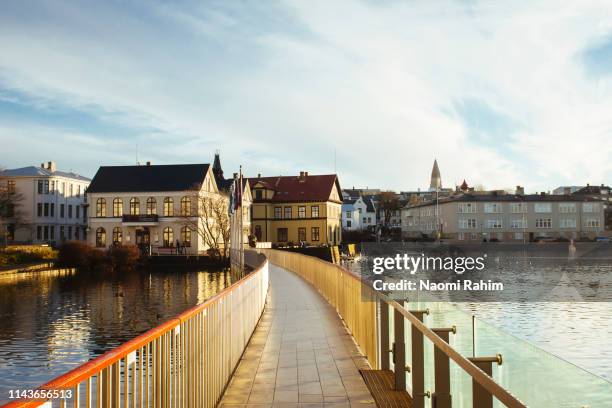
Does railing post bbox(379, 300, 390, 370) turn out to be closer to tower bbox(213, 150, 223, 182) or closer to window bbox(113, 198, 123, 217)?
window bbox(113, 198, 123, 217)

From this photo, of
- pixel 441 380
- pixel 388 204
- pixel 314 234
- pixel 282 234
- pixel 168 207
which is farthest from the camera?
pixel 388 204

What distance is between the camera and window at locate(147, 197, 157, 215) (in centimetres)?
6825

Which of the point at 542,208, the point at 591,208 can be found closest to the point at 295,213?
the point at 542,208

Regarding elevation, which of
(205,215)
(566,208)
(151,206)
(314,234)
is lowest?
(314,234)

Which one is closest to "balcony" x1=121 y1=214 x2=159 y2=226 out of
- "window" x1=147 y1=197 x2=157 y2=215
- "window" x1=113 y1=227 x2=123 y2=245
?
"window" x1=147 y1=197 x2=157 y2=215

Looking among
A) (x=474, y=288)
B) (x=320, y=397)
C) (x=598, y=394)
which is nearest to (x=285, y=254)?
(x=474, y=288)

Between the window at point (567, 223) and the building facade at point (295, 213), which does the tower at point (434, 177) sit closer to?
the window at point (567, 223)

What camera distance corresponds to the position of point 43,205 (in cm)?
7900

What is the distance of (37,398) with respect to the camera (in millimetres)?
2709

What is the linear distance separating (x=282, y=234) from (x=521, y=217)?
130 feet

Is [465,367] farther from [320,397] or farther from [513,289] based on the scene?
[513,289]

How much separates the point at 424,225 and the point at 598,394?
379 ft

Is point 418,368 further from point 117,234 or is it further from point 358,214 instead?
point 358,214

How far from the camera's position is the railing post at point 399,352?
749 centimetres
